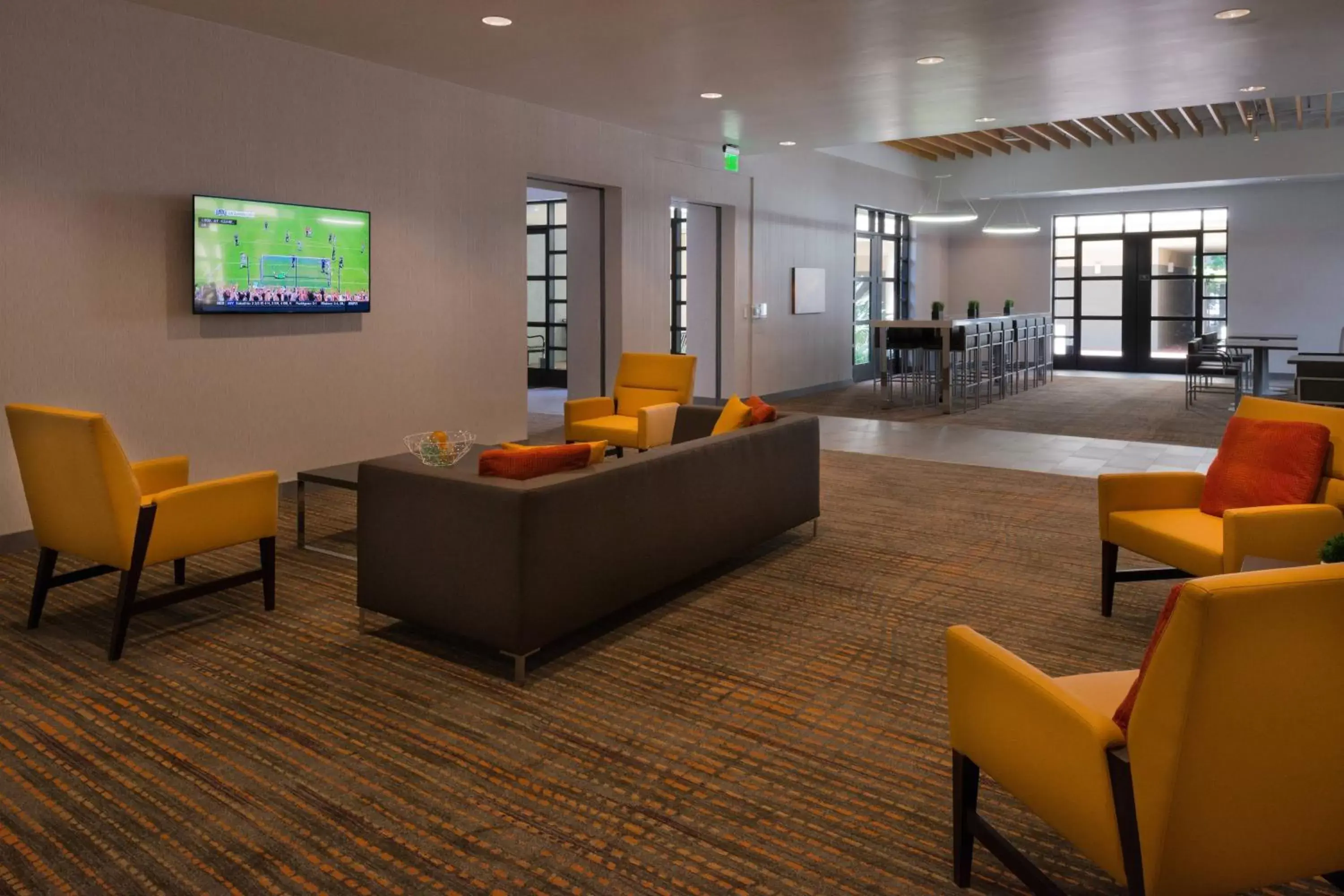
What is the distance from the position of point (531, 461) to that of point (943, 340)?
859 cm

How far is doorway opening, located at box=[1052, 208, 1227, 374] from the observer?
1597cm

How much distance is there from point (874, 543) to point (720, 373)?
6340 mm

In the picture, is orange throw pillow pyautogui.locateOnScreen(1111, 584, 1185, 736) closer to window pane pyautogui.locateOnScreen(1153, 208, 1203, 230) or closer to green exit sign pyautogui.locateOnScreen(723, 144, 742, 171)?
green exit sign pyautogui.locateOnScreen(723, 144, 742, 171)

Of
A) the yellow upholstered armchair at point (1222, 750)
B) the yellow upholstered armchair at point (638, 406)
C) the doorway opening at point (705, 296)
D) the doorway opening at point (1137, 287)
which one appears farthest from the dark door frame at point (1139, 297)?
the yellow upholstered armchair at point (1222, 750)

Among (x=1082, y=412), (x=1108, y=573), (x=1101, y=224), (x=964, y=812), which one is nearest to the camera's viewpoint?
(x=964, y=812)

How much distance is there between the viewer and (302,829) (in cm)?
254

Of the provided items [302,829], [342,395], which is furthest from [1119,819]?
[342,395]

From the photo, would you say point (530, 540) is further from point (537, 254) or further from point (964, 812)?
point (537, 254)

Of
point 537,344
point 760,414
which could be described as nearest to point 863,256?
point 537,344

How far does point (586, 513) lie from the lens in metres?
3.68

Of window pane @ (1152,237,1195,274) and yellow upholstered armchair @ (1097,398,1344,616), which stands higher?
window pane @ (1152,237,1195,274)

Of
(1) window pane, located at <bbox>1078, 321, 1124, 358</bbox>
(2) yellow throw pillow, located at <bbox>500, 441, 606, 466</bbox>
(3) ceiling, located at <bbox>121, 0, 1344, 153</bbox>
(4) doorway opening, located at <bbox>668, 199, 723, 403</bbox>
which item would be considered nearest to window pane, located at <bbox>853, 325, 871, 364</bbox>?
(4) doorway opening, located at <bbox>668, 199, 723, 403</bbox>

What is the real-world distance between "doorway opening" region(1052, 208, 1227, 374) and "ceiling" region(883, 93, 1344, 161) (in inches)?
79.8

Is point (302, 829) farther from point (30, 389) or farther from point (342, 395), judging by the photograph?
point (342, 395)
